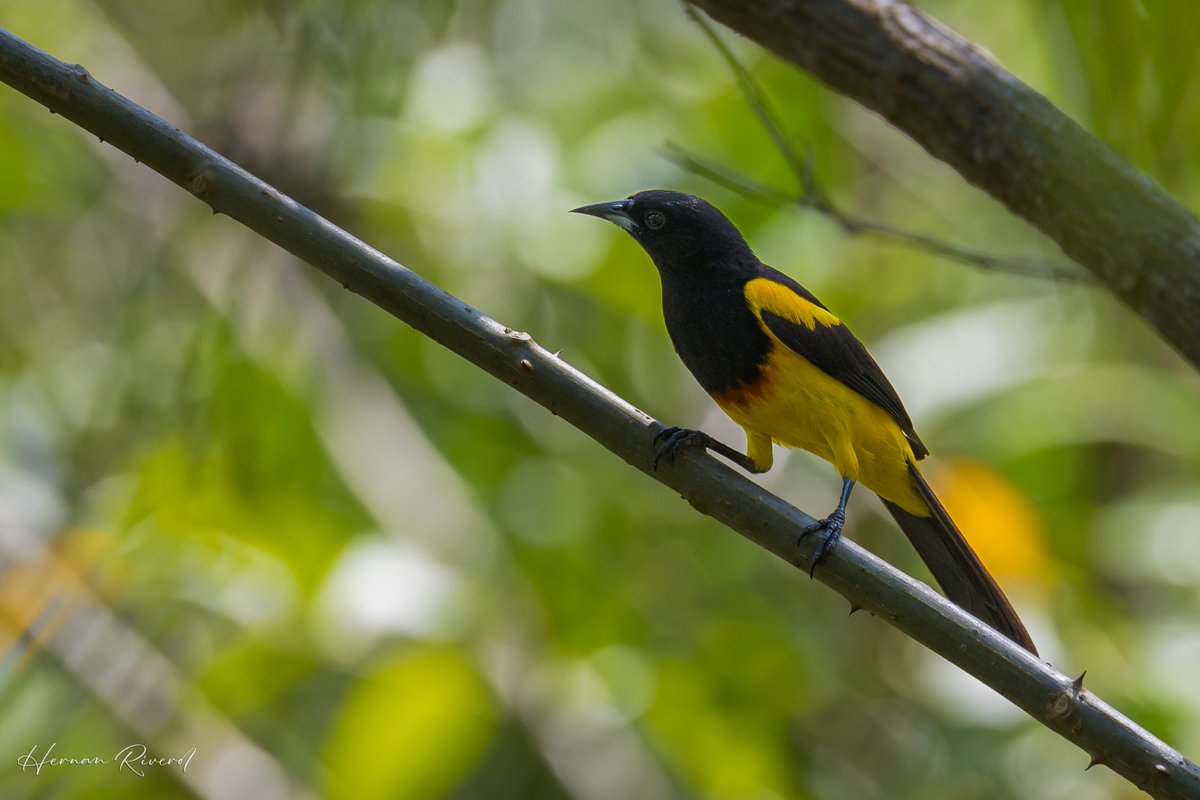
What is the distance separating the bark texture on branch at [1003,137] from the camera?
3.16 m

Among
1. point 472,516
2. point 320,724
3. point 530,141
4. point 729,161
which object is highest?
point 729,161

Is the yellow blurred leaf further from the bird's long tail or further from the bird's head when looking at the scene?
the bird's head

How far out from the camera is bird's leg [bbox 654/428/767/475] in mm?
2891

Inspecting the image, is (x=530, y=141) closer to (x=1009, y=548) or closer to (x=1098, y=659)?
(x=1009, y=548)

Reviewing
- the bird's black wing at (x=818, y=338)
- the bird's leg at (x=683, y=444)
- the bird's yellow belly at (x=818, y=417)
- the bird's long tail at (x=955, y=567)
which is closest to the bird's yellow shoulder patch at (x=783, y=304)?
the bird's black wing at (x=818, y=338)

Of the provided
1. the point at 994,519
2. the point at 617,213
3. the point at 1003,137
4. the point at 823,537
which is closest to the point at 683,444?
the point at 823,537

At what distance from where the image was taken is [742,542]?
5.69 metres

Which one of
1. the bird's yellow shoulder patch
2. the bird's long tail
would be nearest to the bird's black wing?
the bird's yellow shoulder patch

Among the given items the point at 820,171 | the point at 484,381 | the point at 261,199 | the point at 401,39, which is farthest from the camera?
the point at 484,381

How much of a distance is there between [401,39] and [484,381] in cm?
217

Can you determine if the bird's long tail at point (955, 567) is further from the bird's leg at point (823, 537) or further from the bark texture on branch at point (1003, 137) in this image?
the bird's leg at point (823, 537)

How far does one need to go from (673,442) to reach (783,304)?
42.8 inches

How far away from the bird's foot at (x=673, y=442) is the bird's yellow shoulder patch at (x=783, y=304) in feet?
→ 1.92

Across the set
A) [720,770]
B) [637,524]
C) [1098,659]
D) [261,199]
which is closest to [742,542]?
[637,524]
